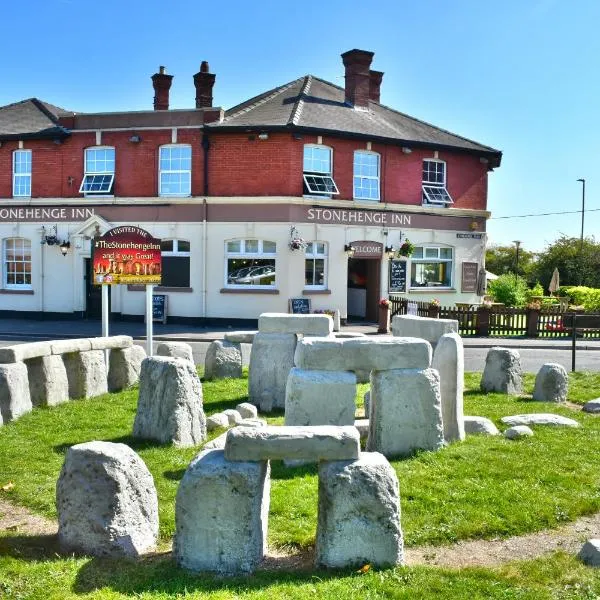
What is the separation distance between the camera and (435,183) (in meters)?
25.7

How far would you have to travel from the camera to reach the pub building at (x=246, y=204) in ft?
75.0

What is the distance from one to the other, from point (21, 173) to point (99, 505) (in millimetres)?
22511

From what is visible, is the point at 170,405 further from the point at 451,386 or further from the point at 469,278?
the point at 469,278

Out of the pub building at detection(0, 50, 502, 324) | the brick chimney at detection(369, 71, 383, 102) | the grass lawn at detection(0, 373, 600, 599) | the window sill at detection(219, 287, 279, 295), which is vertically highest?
the brick chimney at detection(369, 71, 383, 102)

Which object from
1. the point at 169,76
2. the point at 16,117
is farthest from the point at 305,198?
the point at 16,117

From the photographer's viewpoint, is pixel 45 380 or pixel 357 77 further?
pixel 357 77

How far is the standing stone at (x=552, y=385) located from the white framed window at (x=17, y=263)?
19452mm

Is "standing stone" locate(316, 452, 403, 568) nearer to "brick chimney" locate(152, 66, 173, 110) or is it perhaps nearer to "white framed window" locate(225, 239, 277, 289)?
"white framed window" locate(225, 239, 277, 289)

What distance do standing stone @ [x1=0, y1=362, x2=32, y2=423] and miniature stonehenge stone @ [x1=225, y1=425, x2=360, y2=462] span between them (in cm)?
536

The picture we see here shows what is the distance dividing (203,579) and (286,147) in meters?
19.1

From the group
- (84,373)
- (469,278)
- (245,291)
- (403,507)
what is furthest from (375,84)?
(403,507)

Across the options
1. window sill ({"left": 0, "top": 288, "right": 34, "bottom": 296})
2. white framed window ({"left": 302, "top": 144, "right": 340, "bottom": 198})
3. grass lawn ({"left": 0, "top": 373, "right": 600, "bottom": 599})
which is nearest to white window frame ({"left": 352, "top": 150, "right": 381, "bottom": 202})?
white framed window ({"left": 302, "top": 144, "right": 340, "bottom": 198})

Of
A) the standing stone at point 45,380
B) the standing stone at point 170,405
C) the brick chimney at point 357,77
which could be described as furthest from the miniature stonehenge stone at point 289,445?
the brick chimney at point 357,77

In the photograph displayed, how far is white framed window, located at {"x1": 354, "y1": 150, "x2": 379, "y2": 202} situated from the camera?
24031 mm
